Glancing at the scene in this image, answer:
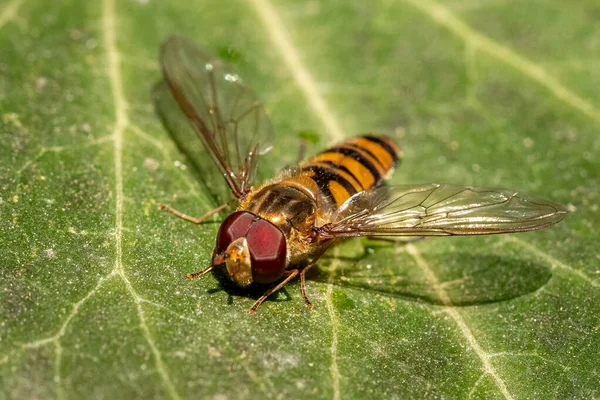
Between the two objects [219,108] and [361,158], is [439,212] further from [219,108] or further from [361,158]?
[219,108]

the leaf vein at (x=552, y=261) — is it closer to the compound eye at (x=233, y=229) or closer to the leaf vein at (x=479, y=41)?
the leaf vein at (x=479, y=41)

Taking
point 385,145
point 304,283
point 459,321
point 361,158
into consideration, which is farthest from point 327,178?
point 459,321

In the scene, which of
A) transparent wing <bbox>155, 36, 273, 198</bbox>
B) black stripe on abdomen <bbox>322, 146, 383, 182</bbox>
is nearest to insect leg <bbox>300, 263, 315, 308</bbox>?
transparent wing <bbox>155, 36, 273, 198</bbox>

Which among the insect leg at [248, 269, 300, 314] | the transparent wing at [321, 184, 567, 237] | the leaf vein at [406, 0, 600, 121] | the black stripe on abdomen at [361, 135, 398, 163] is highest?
the leaf vein at [406, 0, 600, 121]

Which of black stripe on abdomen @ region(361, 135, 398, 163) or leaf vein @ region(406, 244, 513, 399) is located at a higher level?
black stripe on abdomen @ region(361, 135, 398, 163)

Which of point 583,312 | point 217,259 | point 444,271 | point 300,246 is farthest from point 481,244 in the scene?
point 217,259

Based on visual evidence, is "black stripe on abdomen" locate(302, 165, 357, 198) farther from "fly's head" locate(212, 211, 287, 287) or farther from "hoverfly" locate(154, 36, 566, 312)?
"fly's head" locate(212, 211, 287, 287)

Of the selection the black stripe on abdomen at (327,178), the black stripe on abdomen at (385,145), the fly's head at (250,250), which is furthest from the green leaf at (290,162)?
the black stripe on abdomen at (327,178)

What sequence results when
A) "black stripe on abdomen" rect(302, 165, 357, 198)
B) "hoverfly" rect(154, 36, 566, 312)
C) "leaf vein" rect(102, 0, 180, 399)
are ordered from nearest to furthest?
"leaf vein" rect(102, 0, 180, 399) → "hoverfly" rect(154, 36, 566, 312) → "black stripe on abdomen" rect(302, 165, 357, 198)

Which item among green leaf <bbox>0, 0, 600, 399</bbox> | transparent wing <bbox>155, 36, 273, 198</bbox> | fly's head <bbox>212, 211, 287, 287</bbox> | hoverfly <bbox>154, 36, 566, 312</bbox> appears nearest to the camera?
green leaf <bbox>0, 0, 600, 399</bbox>
